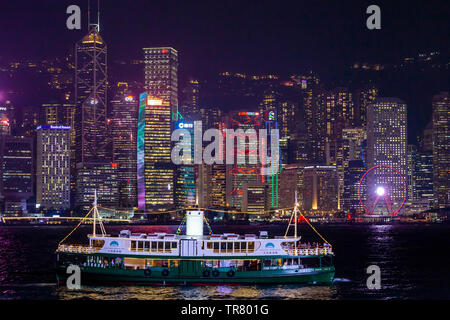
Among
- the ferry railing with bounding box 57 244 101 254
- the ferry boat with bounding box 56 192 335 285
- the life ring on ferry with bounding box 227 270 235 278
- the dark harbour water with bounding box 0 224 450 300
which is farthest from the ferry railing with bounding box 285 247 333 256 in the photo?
the ferry railing with bounding box 57 244 101 254

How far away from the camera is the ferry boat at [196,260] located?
192 feet

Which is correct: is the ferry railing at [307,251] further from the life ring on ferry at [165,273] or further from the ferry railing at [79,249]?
the ferry railing at [79,249]

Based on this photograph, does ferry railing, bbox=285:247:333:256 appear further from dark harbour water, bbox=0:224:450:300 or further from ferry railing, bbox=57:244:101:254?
ferry railing, bbox=57:244:101:254

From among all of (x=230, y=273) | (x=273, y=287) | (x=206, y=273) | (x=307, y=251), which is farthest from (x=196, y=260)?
(x=307, y=251)

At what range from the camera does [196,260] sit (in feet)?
192

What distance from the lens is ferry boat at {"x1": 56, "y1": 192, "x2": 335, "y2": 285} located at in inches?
2303

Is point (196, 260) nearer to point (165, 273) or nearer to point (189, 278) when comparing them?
point (189, 278)

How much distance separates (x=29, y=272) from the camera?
252 ft

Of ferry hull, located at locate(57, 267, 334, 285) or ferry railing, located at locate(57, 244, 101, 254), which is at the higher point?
ferry railing, located at locate(57, 244, 101, 254)

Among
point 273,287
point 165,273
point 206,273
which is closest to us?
point 206,273

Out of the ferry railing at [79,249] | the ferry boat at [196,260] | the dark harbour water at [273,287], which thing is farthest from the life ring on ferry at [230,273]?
the ferry railing at [79,249]
